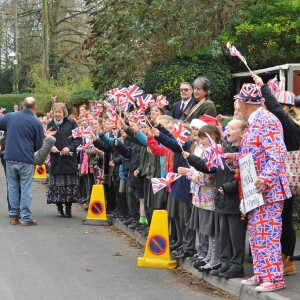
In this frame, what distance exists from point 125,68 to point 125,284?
1529 cm

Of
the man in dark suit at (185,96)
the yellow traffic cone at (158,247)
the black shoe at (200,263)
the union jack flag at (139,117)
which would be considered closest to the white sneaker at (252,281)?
the black shoe at (200,263)

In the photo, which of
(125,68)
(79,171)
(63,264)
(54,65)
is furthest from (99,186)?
(54,65)

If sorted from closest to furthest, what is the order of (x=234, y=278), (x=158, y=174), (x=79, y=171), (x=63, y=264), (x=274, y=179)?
(x=274, y=179), (x=234, y=278), (x=63, y=264), (x=158, y=174), (x=79, y=171)

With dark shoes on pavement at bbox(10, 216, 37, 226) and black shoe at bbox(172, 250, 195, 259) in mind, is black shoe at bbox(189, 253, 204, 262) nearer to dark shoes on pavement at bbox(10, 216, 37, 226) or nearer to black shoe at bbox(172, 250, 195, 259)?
black shoe at bbox(172, 250, 195, 259)

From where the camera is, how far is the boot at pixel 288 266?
9.12 meters

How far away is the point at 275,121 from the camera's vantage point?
816 centimetres

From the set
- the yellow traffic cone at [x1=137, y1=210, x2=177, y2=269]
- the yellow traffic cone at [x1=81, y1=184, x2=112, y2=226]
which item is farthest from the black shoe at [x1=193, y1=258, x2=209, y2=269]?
the yellow traffic cone at [x1=81, y1=184, x2=112, y2=226]

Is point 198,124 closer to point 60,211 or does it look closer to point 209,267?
point 209,267

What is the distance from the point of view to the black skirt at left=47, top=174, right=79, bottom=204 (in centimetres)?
1518

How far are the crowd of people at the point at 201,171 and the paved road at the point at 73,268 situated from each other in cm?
48

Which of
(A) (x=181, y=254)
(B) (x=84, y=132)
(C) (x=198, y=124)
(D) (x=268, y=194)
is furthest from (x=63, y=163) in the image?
(D) (x=268, y=194)

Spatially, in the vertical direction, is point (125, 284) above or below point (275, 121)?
below

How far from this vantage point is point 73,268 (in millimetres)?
10250

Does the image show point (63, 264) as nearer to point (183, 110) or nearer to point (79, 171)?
point (183, 110)
